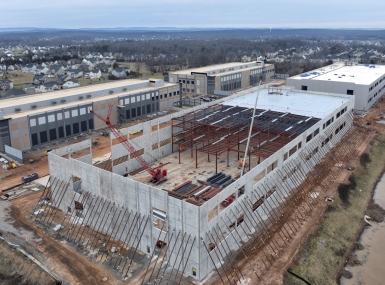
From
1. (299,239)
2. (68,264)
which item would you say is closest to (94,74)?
(68,264)

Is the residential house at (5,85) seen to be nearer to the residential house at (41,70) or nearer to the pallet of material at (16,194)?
the residential house at (41,70)

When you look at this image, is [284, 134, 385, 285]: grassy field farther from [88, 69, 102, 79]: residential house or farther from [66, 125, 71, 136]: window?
[88, 69, 102, 79]: residential house

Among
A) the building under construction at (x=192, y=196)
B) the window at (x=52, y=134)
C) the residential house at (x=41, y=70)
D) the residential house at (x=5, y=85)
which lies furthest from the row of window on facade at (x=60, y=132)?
the residential house at (x=41, y=70)

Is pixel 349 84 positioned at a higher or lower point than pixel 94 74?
higher

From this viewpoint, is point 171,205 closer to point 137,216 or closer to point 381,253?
point 137,216

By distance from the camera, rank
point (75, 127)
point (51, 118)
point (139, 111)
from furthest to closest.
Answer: point (139, 111) < point (75, 127) < point (51, 118)

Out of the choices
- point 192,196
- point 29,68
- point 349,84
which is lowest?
point 192,196

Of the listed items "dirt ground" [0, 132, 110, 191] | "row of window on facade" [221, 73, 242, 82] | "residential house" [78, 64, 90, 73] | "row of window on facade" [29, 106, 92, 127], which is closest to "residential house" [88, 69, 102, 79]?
"residential house" [78, 64, 90, 73]

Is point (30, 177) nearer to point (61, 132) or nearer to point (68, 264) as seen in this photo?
point (61, 132)
